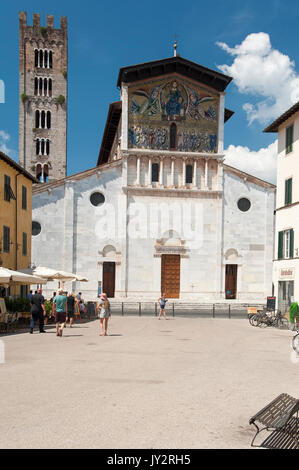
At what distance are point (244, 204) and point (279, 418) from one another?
36.7 metres

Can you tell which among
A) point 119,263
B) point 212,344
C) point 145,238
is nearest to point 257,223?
point 145,238

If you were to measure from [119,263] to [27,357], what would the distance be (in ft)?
89.9

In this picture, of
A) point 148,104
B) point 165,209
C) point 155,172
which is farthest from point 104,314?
point 148,104

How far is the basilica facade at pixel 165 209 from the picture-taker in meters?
39.7

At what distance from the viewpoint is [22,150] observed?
208 feet

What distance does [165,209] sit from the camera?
134 ft

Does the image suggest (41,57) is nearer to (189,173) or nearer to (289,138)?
(189,173)

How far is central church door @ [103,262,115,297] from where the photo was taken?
132 ft

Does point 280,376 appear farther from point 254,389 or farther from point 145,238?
point 145,238

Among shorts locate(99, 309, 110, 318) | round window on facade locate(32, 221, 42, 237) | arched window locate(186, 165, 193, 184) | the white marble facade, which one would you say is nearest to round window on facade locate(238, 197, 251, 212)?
the white marble facade

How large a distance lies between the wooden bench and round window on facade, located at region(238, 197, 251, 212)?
118 feet

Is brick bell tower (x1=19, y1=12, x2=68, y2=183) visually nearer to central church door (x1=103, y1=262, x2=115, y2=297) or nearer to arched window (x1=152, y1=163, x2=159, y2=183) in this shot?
arched window (x1=152, y1=163, x2=159, y2=183)

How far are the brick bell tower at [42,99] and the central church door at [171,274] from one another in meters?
29.8

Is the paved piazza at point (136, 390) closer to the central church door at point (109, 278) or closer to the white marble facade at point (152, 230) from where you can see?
the white marble facade at point (152, 230)
